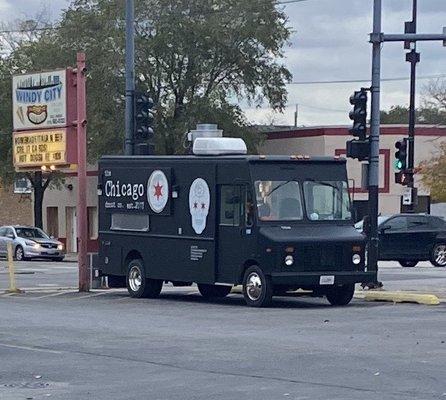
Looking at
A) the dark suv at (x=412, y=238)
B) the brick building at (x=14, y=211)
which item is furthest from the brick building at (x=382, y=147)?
the brick building at (x=14, y=211)

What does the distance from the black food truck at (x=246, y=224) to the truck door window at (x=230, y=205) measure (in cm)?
2

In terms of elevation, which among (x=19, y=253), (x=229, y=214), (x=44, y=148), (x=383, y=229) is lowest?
(x=19, y=253)

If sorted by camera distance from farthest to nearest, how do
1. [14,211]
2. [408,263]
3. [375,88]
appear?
[14,211] < [408,263] < [375,88]

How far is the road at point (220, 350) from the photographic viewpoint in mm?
11844

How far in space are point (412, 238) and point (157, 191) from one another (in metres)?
15.4

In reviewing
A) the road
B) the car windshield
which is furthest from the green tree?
the road

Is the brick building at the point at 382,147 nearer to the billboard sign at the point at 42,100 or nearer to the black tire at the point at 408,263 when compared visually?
the black tire at the point at 408,263

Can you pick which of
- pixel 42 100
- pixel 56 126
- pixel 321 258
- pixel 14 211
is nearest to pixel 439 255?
pixel 56 126

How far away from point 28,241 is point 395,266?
1727 centimetres

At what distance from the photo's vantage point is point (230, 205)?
2259cm

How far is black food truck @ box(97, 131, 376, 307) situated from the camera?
21844 mm

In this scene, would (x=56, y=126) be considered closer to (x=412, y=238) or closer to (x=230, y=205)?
(x=230, y=205)

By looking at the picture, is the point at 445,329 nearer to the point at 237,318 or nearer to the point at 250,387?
the point at 237,318

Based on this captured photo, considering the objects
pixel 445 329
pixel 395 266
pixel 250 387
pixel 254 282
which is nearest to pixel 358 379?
pixel 250 387
